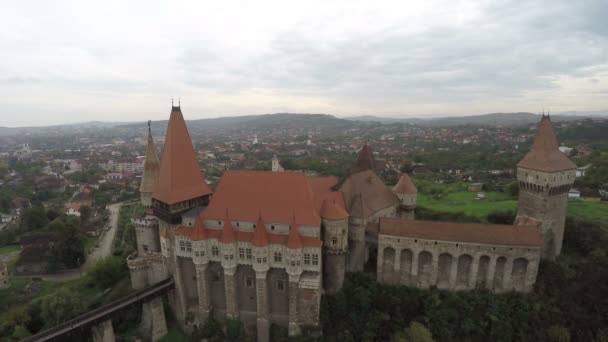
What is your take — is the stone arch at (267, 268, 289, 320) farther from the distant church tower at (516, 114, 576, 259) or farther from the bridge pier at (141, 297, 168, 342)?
the distant church tower at (516, 114, 576, 259)

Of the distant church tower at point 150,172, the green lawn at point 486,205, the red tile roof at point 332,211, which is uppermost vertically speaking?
the distant church tower at point 150,172

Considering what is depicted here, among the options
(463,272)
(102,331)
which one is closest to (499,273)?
(463,272)

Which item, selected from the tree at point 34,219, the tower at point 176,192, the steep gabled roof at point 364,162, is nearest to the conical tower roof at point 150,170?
the tower at point 176,192

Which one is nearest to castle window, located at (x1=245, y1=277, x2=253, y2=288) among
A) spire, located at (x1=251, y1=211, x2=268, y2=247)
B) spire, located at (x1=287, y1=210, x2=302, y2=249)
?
spire, located at (x1=251, y1=211, x2=268, y2=247)

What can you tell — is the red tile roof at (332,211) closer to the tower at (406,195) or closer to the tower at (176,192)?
the tower at (406,195)

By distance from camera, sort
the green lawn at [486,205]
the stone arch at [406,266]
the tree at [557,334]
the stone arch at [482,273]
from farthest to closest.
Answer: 1. the green lawn at [486,205]
2. the stone arch at [406,266]
3. the stone arch at [482,273]
4. the tree at [557,334]

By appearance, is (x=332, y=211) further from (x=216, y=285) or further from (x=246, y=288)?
(x=216, y=285)
